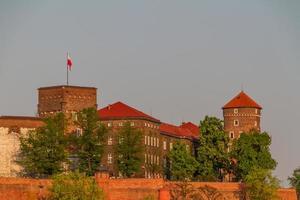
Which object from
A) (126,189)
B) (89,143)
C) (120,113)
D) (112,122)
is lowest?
(126,189)

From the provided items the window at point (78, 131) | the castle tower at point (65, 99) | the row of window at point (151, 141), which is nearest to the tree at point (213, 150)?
the row of window at point (151, 141)

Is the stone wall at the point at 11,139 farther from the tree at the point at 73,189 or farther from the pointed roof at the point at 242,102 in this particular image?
the pointed roof at the point at 242,102

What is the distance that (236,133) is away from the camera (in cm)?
10844

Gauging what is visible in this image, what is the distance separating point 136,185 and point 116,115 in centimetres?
2109

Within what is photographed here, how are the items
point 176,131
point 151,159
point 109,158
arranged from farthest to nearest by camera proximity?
point 176,131 → point 151,159 → point 109,158

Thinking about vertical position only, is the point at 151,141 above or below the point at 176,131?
below

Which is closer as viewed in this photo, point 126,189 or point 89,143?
point 126,189

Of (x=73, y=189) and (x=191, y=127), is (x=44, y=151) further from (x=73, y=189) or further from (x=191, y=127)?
(x=191, y=127)

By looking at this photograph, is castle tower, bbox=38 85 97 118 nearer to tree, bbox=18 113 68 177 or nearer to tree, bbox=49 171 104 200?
tree, bbox=18 113 68 177

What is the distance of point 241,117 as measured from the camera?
358ft

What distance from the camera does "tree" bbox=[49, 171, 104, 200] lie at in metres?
71.0

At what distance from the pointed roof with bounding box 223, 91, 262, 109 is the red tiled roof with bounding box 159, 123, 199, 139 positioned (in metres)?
3.95

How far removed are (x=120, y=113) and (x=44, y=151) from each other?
20.1 metres

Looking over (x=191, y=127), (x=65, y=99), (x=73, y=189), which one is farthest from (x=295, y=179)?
(x=73, y=189)
